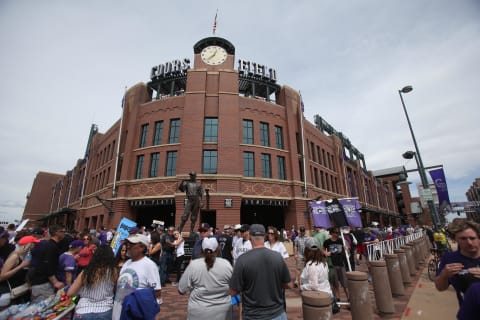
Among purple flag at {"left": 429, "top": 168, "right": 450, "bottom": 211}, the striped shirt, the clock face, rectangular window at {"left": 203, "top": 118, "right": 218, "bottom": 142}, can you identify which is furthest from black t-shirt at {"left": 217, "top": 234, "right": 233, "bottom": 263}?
the clock face

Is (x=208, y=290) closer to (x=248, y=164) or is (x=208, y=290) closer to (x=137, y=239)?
(x=137, y=239)

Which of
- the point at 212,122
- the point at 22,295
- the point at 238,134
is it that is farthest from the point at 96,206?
the point at 22,295

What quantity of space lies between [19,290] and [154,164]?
1872 centimetres

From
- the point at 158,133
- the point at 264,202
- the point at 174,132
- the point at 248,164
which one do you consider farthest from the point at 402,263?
the point at 158,133

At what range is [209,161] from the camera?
2058cm

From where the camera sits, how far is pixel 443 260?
269 cm

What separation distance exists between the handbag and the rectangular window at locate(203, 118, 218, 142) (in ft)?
58.1

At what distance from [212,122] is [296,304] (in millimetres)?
18092

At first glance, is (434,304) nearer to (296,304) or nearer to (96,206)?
(296,304)

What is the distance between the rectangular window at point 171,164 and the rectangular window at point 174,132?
144 centimetres

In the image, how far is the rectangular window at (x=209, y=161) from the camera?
2031 centimetres

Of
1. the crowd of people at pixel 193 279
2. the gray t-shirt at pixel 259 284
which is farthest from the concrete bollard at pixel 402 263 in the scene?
the gray t-shirt at pixel 259 284

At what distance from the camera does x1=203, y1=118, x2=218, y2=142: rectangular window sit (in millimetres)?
21219

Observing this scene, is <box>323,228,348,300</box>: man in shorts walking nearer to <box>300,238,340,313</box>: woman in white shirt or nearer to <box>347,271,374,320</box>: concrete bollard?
<box>347,271,374,320</box>: concrete bollard
